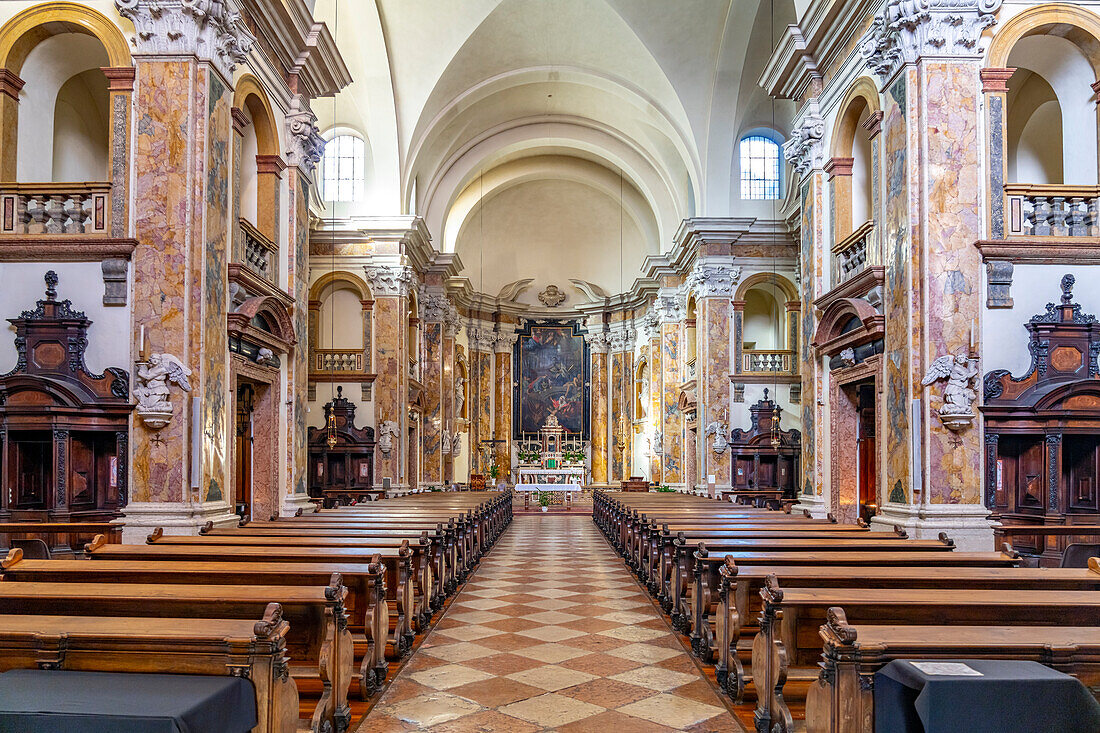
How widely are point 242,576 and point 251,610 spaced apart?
0.97 meters

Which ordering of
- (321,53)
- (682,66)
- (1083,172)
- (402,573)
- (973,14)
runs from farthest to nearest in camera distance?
(682,66), (321,53), (1083,172), (973,14), (402,573)

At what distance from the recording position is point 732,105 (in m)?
20.5

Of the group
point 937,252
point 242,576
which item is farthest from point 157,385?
point 937,252

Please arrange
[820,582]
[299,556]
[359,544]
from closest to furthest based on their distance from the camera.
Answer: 1. [820,582]
2. [299,556]
3. [359,544]

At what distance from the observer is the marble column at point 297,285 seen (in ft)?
39.9

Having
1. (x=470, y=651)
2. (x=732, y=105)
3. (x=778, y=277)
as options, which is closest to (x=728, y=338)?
(x=778, y=277)

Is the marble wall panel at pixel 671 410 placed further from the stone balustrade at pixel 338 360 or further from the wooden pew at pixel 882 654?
the wooden pew at pixel 882 654

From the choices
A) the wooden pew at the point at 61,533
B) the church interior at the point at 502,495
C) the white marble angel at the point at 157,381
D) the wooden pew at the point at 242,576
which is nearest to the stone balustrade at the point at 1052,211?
the church interior at the point at 502,495

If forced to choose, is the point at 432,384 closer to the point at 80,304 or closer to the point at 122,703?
the point at 80,304

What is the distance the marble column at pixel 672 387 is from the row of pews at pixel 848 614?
16538 millimetres

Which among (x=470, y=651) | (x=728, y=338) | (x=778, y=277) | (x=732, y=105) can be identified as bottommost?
(x=470, y=651)

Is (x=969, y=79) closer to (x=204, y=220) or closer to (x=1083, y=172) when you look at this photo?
(x=1083, y=172)

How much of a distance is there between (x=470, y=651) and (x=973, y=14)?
7.99m

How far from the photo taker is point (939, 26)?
8.87 meters
